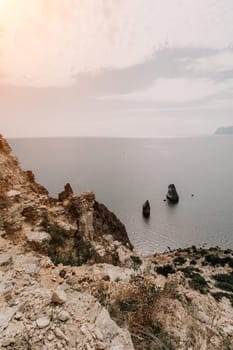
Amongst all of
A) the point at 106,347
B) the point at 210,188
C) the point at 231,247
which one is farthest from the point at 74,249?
the point at 210,188

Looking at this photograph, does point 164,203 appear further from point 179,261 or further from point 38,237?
point 38,237

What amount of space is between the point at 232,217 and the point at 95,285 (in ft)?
189

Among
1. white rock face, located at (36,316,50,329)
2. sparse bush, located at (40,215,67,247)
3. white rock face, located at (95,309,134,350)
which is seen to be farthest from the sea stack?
white rock face, located at (36,316,50,329)

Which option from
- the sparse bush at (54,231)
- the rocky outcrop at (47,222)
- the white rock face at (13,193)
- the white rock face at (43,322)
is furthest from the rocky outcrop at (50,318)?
the white rock face at (13,193)

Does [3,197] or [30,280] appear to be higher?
[3,197]

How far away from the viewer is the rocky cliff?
704cm

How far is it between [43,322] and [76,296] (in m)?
1.96

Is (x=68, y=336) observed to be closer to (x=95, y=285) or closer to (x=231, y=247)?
(x=95, y=285)

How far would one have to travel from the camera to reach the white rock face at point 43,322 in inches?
270

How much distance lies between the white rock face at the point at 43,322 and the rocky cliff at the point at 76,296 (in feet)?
0.08

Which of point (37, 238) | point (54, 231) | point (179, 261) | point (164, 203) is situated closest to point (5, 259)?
point (37, 238)

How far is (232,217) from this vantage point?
194 feet

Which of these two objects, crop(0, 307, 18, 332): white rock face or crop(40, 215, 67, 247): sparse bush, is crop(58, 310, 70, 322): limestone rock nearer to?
crop(0, 307, 18, 332): white rock face

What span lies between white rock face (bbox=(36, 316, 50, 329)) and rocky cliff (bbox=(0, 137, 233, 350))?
26mm
